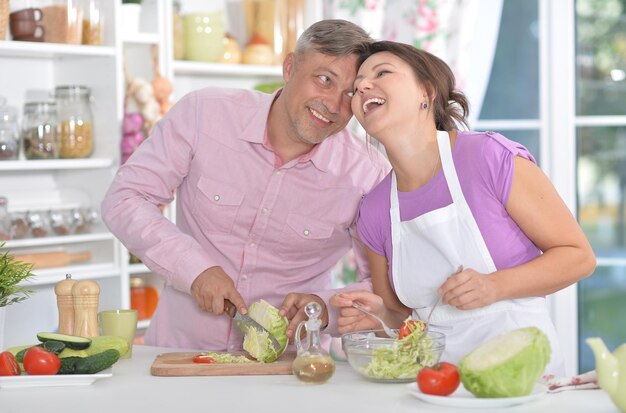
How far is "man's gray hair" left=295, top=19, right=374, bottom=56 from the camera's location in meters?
2.58

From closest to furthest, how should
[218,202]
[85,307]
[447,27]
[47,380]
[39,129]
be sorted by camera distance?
[47,380], [85,307], [218,202], [39,129], [447,27]

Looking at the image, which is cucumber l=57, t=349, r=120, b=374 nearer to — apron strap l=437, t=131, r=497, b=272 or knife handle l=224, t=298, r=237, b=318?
knife handle l=224, t=298, r=237, b=318

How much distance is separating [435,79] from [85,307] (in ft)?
3.24

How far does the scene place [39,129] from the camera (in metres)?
3.56

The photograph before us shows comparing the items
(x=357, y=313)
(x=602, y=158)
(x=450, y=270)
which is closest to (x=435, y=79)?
(x=450, y=270)

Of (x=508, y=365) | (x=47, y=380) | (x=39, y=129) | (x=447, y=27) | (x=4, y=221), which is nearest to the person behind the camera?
(x=508, y=365)

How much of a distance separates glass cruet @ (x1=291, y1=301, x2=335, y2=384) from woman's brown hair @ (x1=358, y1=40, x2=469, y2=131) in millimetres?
657

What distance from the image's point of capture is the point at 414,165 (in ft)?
7.81

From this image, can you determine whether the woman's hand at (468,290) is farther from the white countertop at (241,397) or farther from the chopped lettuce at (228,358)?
the chopped lettuce at (228,358)

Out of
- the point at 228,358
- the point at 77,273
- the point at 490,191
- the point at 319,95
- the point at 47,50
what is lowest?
the point at 77,273

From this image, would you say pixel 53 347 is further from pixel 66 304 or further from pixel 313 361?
pixel 313 361

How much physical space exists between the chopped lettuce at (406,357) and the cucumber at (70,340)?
0.65 meters

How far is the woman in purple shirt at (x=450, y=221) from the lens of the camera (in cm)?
220

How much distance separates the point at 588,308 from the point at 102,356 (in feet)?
9.31
